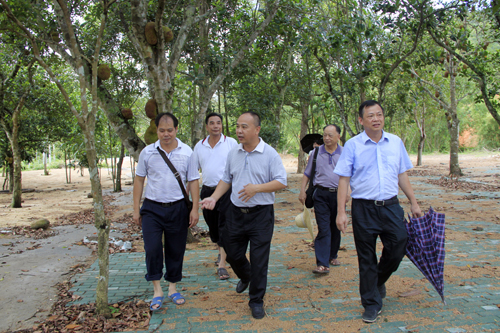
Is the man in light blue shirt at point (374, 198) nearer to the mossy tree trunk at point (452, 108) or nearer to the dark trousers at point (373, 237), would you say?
the dark trousers at point (373, 237)

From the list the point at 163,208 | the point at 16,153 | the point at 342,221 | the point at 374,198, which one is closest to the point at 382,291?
the point at 342,221

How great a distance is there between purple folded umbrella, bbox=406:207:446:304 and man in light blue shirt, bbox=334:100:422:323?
149 mm

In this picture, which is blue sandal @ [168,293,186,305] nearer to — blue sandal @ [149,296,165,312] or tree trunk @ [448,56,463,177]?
blue sandal @ [149,296,165,312]

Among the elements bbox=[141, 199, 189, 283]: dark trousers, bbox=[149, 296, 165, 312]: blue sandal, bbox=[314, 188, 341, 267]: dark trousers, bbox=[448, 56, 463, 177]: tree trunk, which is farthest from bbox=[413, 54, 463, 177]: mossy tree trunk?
bbox=[149, 296, 165, 312]: blue sandal

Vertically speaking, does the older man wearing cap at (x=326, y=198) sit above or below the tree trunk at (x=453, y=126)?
below

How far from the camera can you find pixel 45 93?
1499cm

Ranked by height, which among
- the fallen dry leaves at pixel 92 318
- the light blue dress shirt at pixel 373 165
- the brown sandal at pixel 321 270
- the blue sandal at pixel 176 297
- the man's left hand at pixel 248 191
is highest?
the light blue dress shirt at pixel 373 165

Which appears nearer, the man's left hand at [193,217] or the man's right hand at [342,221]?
the man's right hand at [342,221]

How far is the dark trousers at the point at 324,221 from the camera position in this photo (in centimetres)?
499

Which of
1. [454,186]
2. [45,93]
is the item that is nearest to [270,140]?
[454,186]

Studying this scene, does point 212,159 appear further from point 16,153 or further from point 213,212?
point 16,153

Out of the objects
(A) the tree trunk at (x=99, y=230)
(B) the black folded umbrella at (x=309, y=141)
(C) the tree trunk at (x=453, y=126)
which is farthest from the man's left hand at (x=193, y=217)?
(C) the tree trunk at (x=453, y=126)

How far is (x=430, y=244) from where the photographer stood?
145 inches

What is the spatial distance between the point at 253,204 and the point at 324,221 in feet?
5.12
